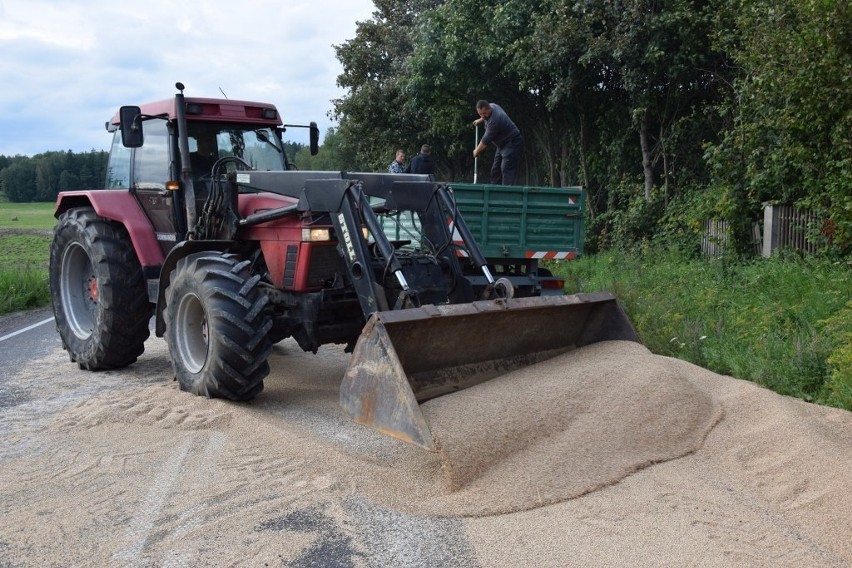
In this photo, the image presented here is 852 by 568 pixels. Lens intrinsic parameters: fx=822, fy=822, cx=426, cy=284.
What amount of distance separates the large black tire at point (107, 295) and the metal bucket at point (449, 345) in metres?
3.46

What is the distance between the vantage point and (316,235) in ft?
20.1

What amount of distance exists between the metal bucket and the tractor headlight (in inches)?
53.6

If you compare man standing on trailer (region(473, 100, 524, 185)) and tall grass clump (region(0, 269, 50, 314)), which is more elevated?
man standing on trailer (region(473, 100, 524, 185))

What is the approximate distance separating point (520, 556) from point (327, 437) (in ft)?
6.92

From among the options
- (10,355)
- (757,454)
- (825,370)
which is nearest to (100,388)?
(10,355)

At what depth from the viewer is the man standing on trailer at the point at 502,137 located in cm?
1172

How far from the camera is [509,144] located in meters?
11.9

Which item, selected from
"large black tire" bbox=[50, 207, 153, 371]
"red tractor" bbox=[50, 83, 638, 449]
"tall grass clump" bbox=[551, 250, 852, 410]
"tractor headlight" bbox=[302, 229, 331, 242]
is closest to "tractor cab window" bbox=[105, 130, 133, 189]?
"red tractor" bbox=[50, 83, 638, 449]

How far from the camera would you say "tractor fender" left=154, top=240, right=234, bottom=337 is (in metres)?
6.62

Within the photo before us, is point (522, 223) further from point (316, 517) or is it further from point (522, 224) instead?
point (316, 517)

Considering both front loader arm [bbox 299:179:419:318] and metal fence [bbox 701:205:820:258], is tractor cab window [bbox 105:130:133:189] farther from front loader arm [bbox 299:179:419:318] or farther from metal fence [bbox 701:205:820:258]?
metal fence [bbox 701:205:820:258]

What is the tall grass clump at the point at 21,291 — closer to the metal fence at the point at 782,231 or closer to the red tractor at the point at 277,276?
the red tractor at the point at 277,276

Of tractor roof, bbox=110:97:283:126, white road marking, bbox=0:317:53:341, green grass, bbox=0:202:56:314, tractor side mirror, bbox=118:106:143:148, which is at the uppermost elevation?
tractor roof, bbox=110:97:283:126

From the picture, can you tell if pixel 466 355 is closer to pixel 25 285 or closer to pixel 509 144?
pixel 509 144
